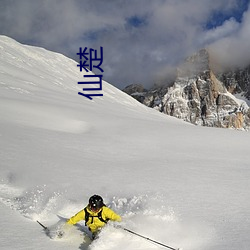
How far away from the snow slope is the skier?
0.23m

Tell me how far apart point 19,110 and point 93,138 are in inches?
264

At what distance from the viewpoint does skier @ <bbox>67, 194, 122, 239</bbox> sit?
5.65 metres

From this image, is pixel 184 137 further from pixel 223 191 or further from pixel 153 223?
pixel 153 223

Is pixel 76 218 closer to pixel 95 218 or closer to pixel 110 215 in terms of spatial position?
pixel 95 218

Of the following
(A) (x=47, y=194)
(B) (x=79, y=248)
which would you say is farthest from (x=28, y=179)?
(B) (x=79, y=248)

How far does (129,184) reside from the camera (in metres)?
8.08

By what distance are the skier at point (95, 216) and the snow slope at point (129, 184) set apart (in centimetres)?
23

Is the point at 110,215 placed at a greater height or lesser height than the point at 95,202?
lesser

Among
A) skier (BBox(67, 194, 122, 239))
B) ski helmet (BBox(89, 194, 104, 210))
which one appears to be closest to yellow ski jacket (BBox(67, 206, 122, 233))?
skier (BBox(67, 194, 122, 239))

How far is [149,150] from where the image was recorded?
12.4 m

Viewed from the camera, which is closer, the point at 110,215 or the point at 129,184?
the point at 110,215

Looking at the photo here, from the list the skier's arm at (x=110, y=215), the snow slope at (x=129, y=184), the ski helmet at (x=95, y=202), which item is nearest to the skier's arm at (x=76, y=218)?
the snow slope at (x=129, y=184)

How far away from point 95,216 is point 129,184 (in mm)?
2435

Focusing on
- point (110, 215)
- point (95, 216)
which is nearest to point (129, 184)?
point (110, 215)
